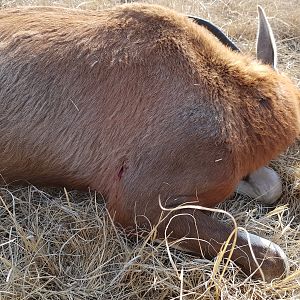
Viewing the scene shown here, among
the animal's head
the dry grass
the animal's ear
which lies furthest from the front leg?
the animal's ear

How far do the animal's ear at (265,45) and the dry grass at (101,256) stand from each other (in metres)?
0.68

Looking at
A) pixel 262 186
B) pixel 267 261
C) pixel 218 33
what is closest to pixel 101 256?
pixel 267 261

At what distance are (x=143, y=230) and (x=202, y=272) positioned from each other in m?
0.35

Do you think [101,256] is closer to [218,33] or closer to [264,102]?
[264,102]

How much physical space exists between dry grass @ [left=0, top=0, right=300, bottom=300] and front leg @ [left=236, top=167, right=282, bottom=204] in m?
0.05

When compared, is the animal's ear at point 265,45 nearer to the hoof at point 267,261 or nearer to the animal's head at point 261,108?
the animal's head at point 261,108

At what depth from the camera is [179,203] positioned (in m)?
2.79

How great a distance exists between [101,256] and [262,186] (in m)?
1.06

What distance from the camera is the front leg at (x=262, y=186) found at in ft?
11.0

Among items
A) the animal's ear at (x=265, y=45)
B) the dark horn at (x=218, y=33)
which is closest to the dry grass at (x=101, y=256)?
the animal's ear at (x=265, y=45)

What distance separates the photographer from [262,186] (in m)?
3.34

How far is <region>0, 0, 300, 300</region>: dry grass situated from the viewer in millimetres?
2713

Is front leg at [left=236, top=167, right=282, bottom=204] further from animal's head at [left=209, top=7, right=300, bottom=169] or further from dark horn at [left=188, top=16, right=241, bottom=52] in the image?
dark horn at [left=188, top=16, right=241, bottom=52]

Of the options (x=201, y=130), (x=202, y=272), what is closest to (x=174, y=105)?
Result: (x=201, y=130)
